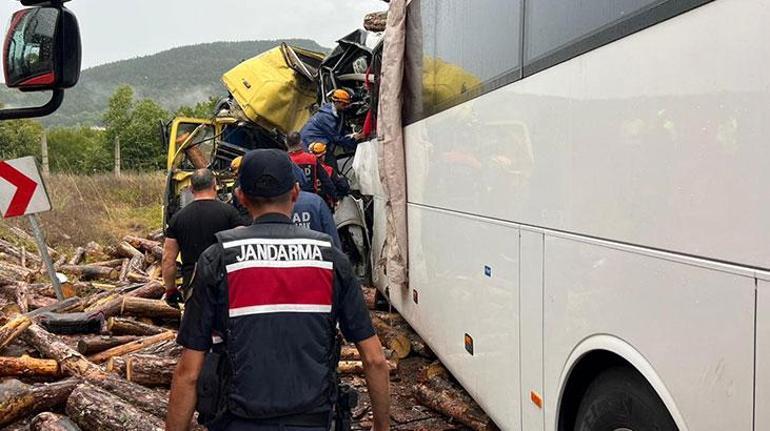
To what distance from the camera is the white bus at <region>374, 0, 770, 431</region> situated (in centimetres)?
165

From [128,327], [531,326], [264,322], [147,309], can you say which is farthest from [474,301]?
[147,309]

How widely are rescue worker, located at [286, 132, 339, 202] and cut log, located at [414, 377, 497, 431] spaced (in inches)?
106

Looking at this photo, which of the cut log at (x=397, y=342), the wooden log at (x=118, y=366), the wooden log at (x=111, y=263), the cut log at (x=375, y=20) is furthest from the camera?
the wooden log at (x=111, y=263)

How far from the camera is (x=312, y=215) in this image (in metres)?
5.31

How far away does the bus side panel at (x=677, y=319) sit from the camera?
5.48 ft

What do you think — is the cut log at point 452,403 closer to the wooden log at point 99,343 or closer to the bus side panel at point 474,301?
the bus side panel at point 474,301

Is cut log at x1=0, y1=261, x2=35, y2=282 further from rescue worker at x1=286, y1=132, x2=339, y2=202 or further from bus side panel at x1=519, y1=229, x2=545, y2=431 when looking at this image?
bus side panel at x1=519, y1=229, x2=545, y2=431

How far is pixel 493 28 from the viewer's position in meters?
3.51

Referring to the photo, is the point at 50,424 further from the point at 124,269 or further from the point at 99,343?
the point at 124,269

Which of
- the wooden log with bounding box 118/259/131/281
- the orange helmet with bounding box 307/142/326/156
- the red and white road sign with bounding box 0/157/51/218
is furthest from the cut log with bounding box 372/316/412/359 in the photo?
the wooden log with bounding box 118/259/131/281

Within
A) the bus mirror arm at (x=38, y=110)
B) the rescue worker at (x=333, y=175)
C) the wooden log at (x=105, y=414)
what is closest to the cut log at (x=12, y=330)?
the wooden log at (x=105, y=414)

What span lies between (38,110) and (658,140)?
7.15ft

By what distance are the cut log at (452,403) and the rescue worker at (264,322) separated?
7.40 ft

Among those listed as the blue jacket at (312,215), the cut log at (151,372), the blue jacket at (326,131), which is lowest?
the cut log at (151,372)
